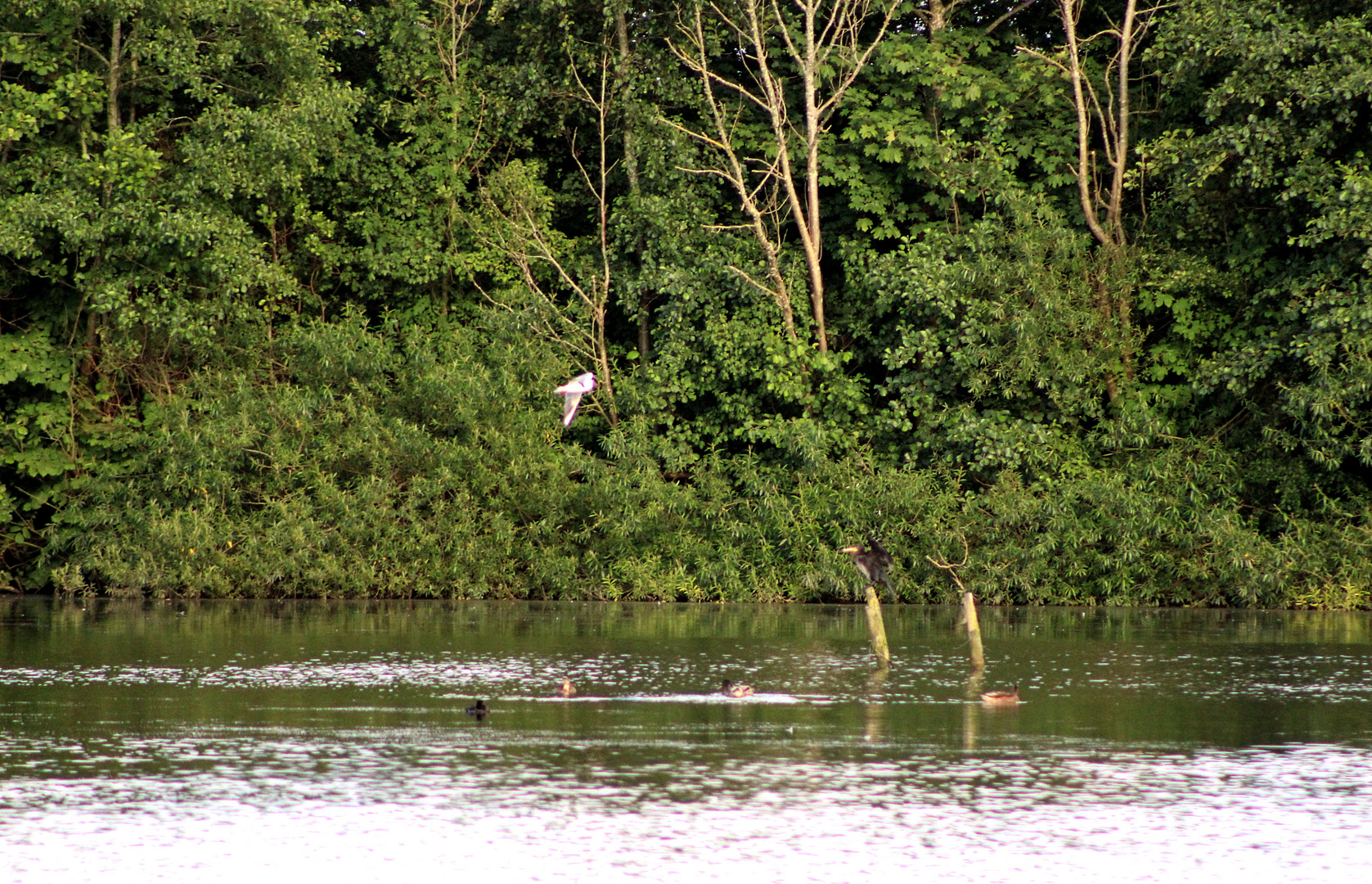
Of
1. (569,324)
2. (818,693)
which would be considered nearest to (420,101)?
(569,324)

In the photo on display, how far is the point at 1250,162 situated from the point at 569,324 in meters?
12.4

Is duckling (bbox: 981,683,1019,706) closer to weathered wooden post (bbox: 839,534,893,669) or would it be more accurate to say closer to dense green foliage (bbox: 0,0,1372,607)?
weathered wooden post (bbox: 839,534,893,669)

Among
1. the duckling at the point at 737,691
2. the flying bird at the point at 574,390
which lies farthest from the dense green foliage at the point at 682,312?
the duckling at the point at 737,691

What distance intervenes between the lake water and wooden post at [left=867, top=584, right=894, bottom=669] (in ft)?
0.91

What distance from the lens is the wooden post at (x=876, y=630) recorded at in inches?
744

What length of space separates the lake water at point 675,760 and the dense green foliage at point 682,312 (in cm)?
713

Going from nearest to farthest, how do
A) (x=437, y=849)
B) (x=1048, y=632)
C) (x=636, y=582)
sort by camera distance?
(x=437, y=849) → (x=1048, y=632) → (x=636, y=582)

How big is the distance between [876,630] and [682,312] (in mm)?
14067

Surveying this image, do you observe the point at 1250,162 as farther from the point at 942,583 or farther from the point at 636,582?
the point at 636,582

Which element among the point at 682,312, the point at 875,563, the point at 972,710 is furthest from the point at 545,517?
the point at 972,710

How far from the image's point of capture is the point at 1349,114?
27672 mm

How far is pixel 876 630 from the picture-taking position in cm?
1897

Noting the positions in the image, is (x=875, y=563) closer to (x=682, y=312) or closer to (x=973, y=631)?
(x=973, y=631)

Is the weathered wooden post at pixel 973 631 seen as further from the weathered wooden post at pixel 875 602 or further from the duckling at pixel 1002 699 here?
the duckling at pixel 1002 699
